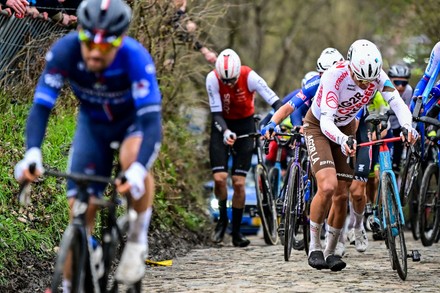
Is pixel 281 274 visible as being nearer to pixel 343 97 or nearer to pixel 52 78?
pixel 343 97

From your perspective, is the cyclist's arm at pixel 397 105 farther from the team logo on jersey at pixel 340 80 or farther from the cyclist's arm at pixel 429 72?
the cyclist's arm at pixel 429 72

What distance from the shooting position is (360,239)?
512 inches

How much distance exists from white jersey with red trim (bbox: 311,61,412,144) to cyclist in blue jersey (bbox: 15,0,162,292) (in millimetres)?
3452

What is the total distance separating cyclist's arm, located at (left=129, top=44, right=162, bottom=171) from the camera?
6855mm

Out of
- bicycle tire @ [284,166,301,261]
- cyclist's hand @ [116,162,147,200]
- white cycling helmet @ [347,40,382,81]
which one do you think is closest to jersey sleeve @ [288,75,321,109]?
bicycle tire @ [284,166,301,261]

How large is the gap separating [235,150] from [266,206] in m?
0.87

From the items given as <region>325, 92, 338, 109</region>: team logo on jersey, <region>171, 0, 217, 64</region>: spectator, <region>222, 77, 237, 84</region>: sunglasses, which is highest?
<region>171, 0, 217, 64</region>: spectator

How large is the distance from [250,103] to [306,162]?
1940 mm

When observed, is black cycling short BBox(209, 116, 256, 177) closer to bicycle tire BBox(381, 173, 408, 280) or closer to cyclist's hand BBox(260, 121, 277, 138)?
cyclist's hand BBox(260, 121, 277, 138)

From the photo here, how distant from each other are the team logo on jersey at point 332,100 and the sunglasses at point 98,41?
3968 mm

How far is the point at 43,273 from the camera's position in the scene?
9.70m

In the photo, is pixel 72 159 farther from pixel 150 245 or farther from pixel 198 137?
pixel 198 137

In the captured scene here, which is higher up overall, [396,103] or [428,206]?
[396,103]

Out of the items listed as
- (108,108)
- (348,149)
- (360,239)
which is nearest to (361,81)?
(348,149)
